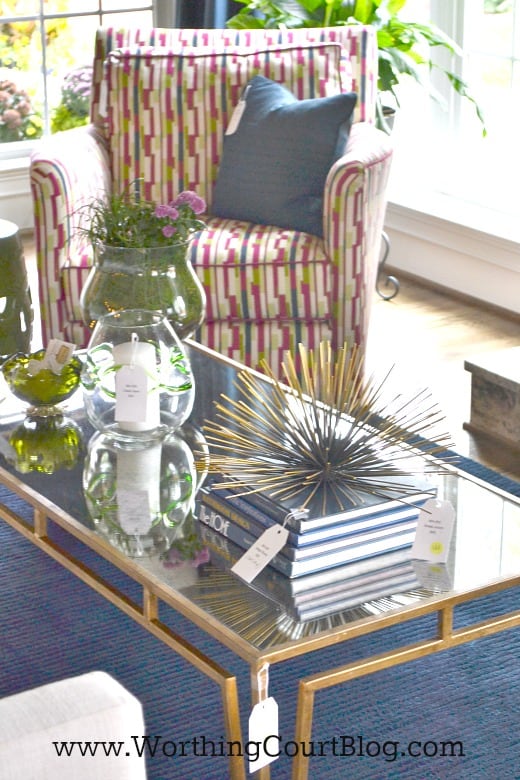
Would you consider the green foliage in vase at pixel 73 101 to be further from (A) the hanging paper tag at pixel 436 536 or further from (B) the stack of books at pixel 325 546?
(A) the hanging paper tag at pixel 436 536

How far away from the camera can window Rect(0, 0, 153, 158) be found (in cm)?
482

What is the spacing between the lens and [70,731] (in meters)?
0.91

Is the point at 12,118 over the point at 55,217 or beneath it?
beneath

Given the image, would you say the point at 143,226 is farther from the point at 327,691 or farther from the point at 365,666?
the point at 365,666

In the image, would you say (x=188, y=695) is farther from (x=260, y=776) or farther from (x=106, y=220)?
(x=106, y=220)

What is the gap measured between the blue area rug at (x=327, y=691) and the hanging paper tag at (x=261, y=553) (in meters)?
0.37

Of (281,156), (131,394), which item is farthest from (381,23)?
(131,394)

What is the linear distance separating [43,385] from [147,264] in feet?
0.97

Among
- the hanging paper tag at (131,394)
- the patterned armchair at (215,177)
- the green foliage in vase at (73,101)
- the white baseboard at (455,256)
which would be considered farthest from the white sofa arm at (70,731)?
the green foliage in vase at (73,101)

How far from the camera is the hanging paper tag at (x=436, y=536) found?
5.11ft

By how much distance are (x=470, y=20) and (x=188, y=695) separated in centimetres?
295

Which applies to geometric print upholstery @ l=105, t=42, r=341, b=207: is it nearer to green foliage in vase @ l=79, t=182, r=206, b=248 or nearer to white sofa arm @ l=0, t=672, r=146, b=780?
green foliage in vase @ l=79, t=182, r=206, b=248

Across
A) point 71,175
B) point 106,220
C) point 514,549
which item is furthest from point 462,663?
point 71,175

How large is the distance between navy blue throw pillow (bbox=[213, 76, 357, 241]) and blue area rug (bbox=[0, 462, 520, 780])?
1.25 metres
